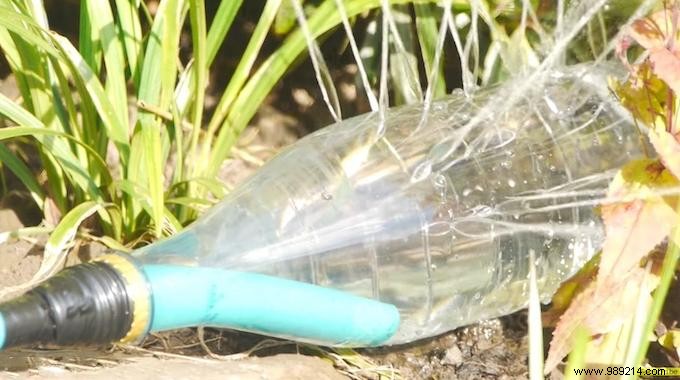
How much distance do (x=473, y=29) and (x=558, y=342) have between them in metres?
0.39

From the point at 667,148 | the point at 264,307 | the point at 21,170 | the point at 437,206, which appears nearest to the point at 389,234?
the point at 437,206

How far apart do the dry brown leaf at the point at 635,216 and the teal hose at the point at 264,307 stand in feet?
0.84

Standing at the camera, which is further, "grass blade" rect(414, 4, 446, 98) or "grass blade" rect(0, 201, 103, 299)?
"grass blade" rect(414, 4, 446, 98)

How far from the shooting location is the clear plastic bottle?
1.11 meters

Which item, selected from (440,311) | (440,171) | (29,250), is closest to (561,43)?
(440,171)

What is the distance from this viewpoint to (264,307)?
103cm

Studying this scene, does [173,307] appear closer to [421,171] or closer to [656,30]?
[421,171]

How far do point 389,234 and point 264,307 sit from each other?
19cm

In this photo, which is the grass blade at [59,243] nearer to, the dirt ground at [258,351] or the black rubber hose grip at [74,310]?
the dirt ground at [258,351]

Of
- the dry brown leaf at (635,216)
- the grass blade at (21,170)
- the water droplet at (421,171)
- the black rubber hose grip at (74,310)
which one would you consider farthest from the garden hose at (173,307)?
the grass blade at (21,170)

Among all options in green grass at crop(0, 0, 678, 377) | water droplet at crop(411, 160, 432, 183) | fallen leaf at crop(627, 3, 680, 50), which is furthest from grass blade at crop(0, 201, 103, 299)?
fallen leaf at crop(627, 3, 680, 50)

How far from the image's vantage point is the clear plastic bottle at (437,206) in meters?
1.11

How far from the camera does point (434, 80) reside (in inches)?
49.7

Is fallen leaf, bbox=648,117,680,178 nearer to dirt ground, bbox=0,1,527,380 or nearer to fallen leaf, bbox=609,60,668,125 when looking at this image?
fallen leaf, bbox=609,60,668,125
